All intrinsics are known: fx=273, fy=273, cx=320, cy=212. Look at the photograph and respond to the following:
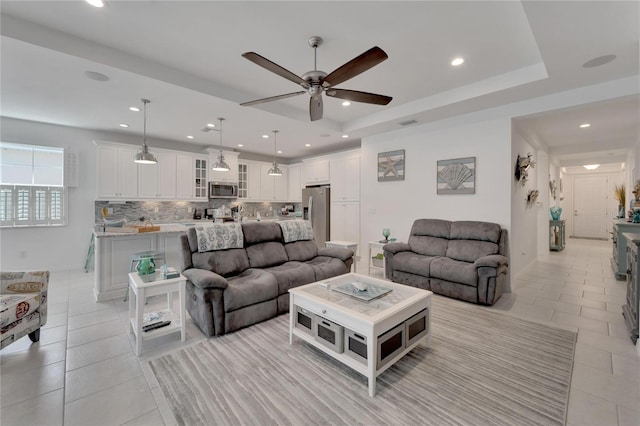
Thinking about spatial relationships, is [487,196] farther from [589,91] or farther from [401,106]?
[401,106]

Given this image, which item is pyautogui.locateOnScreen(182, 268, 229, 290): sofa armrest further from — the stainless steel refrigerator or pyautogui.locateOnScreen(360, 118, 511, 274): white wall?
the stainless steel refrigerator

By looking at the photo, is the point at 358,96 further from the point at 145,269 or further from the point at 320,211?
the point at 320,211

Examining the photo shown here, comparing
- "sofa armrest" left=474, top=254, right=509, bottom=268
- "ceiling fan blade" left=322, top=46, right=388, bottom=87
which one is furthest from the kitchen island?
"sofa armrest" left=474, top=254, right=509, bottom=268

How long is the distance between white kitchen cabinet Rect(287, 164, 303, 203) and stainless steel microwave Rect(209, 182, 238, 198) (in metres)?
1.67

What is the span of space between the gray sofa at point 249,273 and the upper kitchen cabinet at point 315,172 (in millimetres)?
2920

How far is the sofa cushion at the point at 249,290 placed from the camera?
2673 mm

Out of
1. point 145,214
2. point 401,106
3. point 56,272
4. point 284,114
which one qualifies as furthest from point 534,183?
point 56,272

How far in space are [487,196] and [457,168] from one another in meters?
0.63

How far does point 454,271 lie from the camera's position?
11.7 ft

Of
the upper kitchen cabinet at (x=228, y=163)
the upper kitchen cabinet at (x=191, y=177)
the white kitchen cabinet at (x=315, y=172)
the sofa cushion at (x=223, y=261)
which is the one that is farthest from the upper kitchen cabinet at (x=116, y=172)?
the white kitchen cabinet at (x=315, y=172)

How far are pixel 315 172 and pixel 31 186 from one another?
17.9ft

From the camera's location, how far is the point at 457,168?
439cm

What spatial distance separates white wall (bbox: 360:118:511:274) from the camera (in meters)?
4.01

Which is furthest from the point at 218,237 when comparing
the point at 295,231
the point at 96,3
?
the point at 96,3
